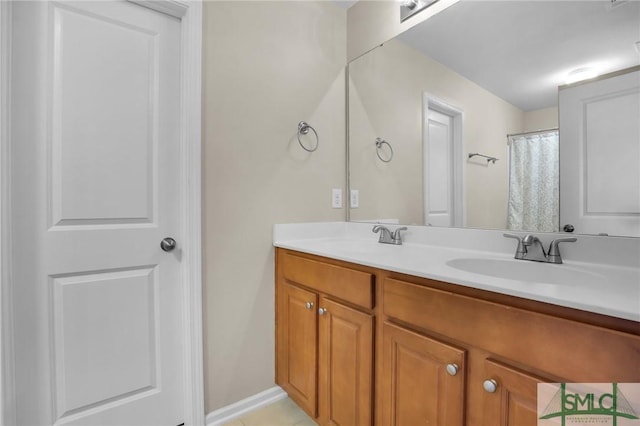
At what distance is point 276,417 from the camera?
1524 mm

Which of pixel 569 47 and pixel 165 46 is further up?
pixel 165 46

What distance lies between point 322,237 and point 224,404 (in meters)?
1.00

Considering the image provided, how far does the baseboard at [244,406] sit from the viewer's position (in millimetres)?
1456

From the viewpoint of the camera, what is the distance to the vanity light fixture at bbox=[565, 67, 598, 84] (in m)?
1.05

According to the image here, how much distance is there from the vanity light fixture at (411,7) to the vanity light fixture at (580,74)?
0.77 meters

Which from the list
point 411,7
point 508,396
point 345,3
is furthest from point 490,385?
point 345,3

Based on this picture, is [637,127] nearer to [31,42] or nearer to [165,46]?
[165,46]

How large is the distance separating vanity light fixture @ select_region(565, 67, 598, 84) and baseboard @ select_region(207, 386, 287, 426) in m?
1.93

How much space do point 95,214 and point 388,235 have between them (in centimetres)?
136

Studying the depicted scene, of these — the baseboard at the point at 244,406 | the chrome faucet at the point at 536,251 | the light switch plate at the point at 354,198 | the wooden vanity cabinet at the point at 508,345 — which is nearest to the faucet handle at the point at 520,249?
the chrome faucet at the point at 536,251

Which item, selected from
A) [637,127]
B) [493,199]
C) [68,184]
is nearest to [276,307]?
[68,184]

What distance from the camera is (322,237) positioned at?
1.83 m

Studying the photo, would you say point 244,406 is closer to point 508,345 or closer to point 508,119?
point 508,345

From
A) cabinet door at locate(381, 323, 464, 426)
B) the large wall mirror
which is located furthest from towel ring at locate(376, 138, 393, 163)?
cabinet door at locate(381, 323, 464, 426)
